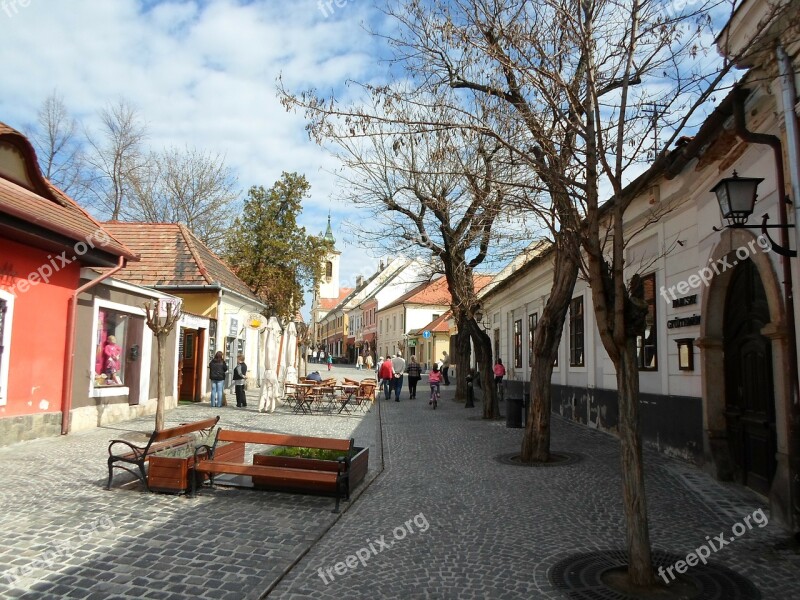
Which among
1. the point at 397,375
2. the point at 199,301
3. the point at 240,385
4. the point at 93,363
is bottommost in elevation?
the point at 240,385

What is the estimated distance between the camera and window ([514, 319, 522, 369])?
2266cm

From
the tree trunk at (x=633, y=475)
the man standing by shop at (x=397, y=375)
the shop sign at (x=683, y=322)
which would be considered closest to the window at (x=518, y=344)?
Result: the man standing by shop at (x=397, y=375)

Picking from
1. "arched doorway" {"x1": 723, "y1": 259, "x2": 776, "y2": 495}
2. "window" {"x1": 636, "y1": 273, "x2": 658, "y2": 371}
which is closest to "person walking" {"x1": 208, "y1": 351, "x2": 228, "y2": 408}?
"window" {"x1": 636, "y1": 273, "x2": 658, "y2": 371}

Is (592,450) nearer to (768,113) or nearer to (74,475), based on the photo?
(768,113)

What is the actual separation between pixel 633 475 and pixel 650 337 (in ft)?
22.1

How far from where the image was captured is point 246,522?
604 centimetres

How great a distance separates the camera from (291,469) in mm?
6906

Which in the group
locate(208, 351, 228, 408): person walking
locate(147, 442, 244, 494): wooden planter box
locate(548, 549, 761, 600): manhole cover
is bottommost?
locate(548, 549, 761, 600): manhole cover

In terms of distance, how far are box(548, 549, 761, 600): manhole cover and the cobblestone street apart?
0.12 meters

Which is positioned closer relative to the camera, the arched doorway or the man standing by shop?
the arched doorway

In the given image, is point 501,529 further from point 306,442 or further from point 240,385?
point 240,385

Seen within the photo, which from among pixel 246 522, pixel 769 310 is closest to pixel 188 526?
pixel 246 522

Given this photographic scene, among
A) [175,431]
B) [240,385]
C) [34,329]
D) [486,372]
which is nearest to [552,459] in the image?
[175,431]

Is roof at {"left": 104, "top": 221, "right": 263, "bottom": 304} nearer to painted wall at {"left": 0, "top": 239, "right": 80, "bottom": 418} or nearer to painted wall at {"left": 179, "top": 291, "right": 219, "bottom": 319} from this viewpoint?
painted wall at {"left": 179, "top": 291, "right": 219, "bottom": 319}
